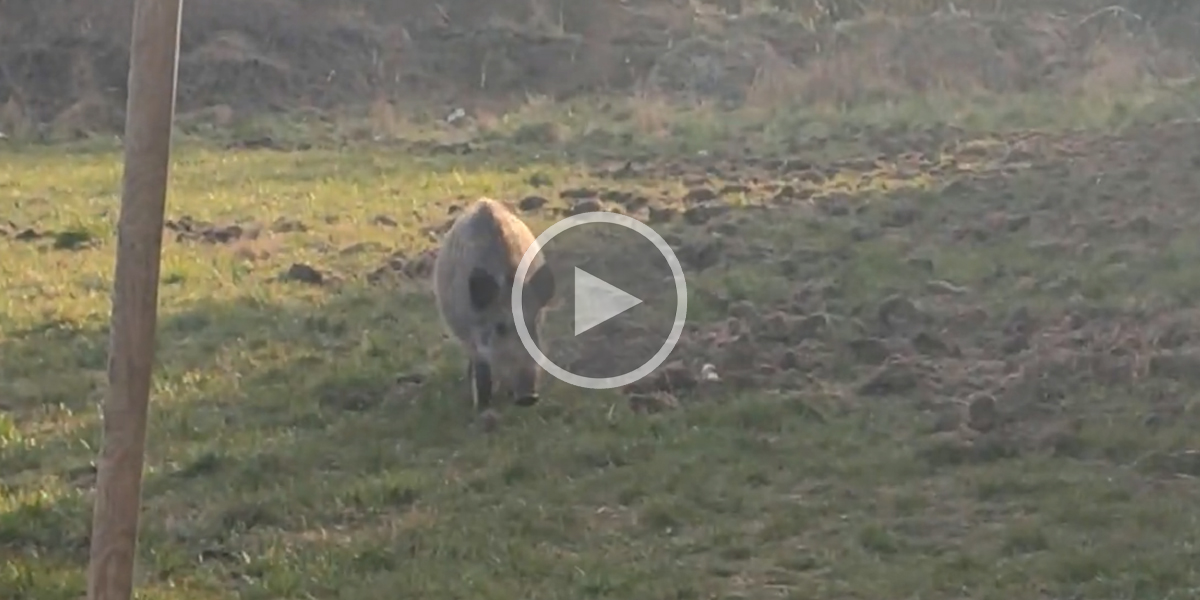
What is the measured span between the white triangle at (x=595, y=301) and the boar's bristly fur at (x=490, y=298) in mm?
1078

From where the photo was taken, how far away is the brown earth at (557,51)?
21109 mm

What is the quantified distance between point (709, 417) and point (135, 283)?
164 inches

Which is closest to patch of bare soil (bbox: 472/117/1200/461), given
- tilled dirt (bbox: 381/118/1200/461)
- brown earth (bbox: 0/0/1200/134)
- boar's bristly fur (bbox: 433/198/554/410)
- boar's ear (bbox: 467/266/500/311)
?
tilled dirt (bbox: 381/118/1200/461)

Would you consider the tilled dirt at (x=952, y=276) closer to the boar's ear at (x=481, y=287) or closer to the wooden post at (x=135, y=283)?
the boar's ear at (x=481, y=287)

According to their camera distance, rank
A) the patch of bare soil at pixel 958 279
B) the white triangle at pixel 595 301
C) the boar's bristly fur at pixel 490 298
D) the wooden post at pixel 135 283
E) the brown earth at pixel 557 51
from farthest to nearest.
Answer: the brown earth at pixel 557 51 < the white triangle at pixel 595 301 < the boar's bristly fur at pixel 490 298 < the patch of bare soil at pixel 958 279 < the wooden post at pixel 135 283

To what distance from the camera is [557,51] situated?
79.3 ft

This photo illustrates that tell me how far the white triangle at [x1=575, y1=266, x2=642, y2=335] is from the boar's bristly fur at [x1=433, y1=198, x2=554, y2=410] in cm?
108

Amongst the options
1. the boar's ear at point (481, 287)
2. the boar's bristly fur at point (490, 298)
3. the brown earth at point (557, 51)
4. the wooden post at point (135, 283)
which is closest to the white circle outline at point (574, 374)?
the boar's bristly fur at point (490, 298)

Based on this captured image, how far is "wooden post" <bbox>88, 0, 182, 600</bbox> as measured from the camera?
4.31m

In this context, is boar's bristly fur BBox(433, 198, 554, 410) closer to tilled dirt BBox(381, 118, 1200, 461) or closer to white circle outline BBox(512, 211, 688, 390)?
white circle outline BBox(512, 211, 688, 390)

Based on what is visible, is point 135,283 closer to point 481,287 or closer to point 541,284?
point 481,287

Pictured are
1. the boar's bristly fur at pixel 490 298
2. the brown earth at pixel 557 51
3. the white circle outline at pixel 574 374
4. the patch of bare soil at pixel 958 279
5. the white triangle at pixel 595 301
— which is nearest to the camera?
the patch of bare soil at pixel 958 279

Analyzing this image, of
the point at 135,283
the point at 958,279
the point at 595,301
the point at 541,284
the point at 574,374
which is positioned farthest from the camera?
the point at 595,301

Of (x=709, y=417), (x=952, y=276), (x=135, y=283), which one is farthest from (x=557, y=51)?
(x=135, y=283)
